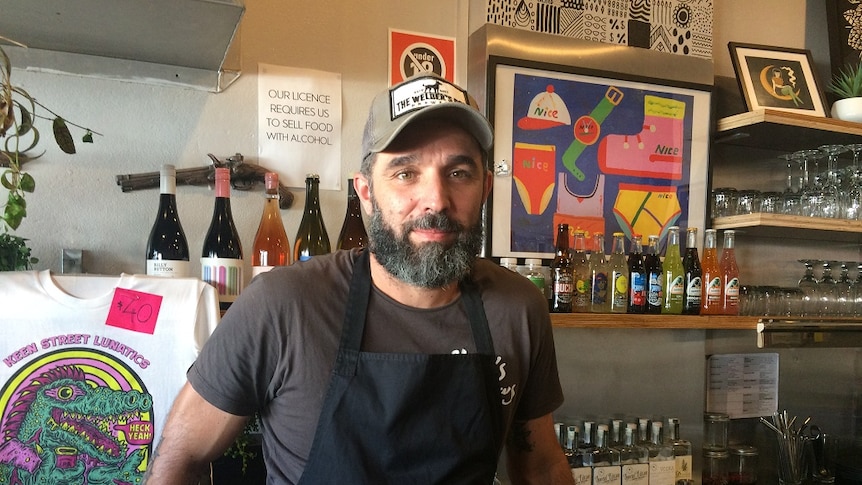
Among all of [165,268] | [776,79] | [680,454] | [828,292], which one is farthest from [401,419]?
[828,292]

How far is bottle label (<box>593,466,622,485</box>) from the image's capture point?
1662mm

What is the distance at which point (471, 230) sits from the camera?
3.40ft

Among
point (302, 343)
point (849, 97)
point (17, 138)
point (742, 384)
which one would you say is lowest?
point (742, 384)

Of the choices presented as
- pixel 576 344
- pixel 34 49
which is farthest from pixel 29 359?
pixel 576 344

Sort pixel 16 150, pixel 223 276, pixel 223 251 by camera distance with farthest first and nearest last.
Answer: pixel 223 251, pixel 223 276, pixel 16 150

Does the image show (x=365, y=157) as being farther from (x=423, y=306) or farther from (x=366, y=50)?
(x=366, y=50)

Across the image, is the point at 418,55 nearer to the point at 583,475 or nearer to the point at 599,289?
the point at 599,289

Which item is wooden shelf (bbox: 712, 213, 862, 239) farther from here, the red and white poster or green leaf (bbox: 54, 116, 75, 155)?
green leaf (bbox: 54, 116, 75, 155)

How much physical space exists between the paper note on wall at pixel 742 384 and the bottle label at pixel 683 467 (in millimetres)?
261

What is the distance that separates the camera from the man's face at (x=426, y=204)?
99cm

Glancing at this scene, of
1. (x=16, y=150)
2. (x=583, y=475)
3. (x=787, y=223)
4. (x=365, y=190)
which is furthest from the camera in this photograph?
(x=787, y=223)

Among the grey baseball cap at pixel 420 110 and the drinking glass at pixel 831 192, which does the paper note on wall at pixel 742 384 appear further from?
the grey baseball cap at pixel 420 110

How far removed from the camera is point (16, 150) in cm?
118

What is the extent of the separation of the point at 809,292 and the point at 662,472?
32.7 inches
